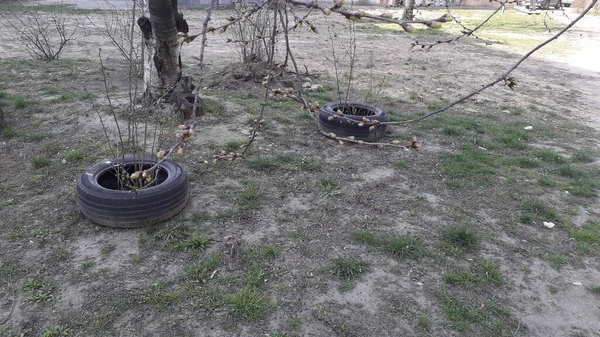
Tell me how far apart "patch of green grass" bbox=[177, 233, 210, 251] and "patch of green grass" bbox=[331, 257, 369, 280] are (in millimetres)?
937

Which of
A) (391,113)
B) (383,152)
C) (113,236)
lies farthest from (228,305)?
(391,113)

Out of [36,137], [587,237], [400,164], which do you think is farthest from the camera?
[36,137]

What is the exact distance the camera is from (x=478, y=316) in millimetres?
2658

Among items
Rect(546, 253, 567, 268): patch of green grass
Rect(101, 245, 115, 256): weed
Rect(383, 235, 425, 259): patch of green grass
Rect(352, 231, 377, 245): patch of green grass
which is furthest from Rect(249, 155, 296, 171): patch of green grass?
Rect(546, 253, 567, 268): patch of green grass

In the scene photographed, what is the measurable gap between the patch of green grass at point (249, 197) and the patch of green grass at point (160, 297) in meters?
1.16

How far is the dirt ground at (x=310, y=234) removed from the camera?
2.59 m

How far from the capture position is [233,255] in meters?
3.06

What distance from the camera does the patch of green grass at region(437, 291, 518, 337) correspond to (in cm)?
257

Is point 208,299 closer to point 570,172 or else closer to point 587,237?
point 587,237

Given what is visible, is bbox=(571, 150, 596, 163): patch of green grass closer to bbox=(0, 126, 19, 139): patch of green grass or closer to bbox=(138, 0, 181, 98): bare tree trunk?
bbox=(138, 0, 181, 98): bare tree trunk

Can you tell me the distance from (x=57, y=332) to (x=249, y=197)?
1869 mm

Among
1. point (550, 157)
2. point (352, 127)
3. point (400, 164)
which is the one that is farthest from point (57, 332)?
point (550, 157)

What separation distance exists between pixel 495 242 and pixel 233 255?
2048 mm

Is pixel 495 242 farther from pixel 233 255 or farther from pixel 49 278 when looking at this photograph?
pixel 49 278
